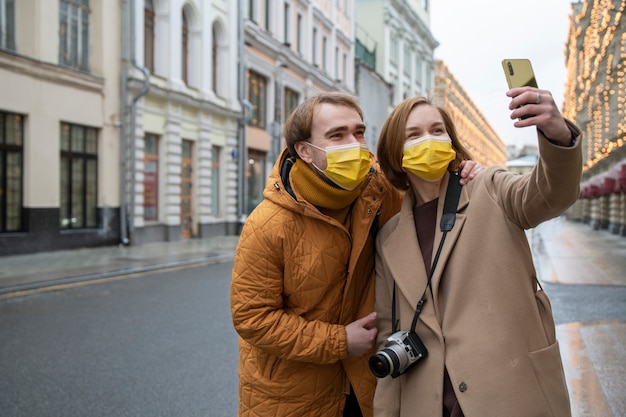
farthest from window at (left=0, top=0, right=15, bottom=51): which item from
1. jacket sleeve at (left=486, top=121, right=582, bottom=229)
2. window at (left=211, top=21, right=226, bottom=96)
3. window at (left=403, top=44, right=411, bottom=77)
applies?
window at (left=403, top=44, right=411, bottom=77)

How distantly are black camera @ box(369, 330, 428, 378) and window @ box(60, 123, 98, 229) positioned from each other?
15.7 meters

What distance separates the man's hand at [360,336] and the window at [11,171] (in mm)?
14372

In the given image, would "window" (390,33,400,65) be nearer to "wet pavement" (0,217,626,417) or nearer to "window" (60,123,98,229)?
"wet pavement" (0,217,626,417)

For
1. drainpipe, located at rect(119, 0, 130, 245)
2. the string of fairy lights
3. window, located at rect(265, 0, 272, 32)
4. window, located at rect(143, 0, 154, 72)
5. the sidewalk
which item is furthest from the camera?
window, located at rect(265, 0, 272, 32)

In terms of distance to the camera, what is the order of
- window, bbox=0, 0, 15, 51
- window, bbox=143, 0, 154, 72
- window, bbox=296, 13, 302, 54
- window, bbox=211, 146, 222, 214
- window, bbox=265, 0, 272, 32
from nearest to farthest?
window, bbox=0, 0, 15, 51, window, bbox=143, 0, 154, 72, window, bbox=211, 146, 222, 214, window, bbox=265, 0, 272, 32, window, bbox=296, 13, 302, 54

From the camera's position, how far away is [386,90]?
48594 millimetres

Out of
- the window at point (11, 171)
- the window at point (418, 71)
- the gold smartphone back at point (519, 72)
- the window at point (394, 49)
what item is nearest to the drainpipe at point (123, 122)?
the window at point (11, 171)

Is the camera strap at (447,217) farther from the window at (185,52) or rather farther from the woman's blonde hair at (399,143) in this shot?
the window at (185,52)

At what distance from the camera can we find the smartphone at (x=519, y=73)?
5.20 feet

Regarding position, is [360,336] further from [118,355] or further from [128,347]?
[128,347]

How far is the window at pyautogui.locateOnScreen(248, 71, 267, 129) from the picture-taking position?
26422 mm

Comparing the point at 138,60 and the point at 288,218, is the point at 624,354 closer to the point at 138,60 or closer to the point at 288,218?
the point at 288,218

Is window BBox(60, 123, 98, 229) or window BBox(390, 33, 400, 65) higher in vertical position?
window BBox(390, 33, 400, 65)

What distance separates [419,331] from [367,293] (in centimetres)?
35
